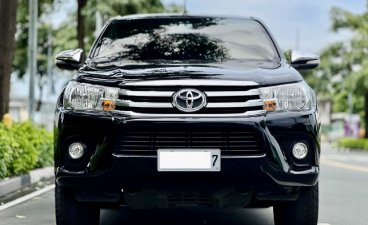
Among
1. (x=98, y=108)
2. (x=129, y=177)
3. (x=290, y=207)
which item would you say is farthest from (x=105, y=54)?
(x=290, y=207)

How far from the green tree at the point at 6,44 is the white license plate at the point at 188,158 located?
8.86 metres

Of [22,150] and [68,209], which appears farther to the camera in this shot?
[22,150]

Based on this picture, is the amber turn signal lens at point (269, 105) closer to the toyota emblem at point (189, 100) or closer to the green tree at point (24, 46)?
the toyota emblem at point (189, 100)

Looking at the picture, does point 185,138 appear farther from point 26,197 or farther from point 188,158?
point 26,197

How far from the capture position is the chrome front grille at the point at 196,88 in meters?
4.68

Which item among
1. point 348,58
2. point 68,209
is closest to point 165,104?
point 68,209

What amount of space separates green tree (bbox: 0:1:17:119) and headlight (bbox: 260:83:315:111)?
8.90m

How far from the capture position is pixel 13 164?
994 centimetres

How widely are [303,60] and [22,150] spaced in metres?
5.72

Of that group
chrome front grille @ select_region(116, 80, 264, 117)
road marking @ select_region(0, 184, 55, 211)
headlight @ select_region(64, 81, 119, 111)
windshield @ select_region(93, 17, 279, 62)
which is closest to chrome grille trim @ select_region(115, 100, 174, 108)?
chrome front grille @ select_region(116, 80, 264, 117)

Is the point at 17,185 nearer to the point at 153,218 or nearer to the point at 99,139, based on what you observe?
the point at 153,218

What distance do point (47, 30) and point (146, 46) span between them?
51.3 m

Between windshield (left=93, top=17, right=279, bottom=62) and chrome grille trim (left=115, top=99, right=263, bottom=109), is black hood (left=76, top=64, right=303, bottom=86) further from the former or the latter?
windshield (left=93, top=17, right=279, bottom=62)

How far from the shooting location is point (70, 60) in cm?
573
